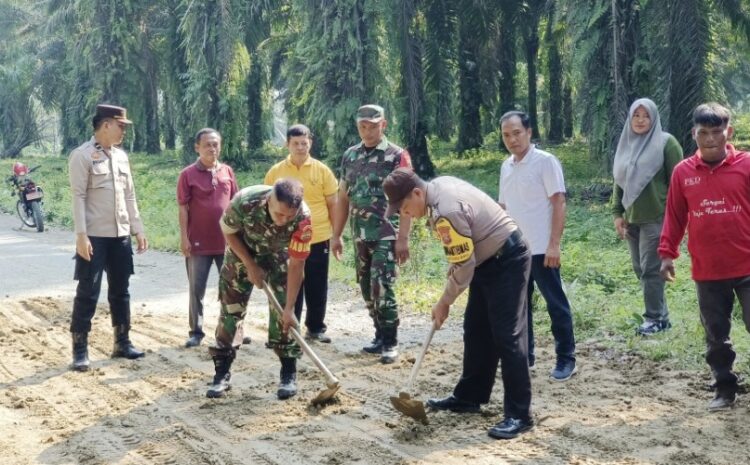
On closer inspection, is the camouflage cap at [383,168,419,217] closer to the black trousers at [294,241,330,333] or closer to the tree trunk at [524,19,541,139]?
the black trousers at [294,241,330,333]

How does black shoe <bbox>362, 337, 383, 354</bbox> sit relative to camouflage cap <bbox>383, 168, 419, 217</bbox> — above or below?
below

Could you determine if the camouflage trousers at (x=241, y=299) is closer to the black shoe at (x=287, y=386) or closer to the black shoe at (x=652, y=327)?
the black shoe at (x=287, y=386)

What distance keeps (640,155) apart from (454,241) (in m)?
2.83

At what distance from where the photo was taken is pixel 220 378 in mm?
5902

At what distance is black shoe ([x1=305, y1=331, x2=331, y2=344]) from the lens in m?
7.40

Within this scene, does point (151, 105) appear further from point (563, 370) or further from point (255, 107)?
point (563, 370)

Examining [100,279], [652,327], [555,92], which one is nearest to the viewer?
[100,279]

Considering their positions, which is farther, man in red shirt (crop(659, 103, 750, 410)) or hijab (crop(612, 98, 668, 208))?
hijab (crop(612, 98, 668, 208))

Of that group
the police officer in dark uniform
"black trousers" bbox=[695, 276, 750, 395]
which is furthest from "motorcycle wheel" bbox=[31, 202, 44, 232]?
"black trousers" bbox=[695, 276, 750, 395]

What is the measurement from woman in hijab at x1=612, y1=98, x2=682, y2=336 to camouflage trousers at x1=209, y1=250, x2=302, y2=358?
291 cm

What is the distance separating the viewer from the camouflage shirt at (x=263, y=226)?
5.25m

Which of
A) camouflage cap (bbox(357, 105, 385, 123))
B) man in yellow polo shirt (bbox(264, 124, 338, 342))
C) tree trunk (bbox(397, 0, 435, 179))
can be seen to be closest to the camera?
camouflage cap (bbox(357, 105, 385, 123))

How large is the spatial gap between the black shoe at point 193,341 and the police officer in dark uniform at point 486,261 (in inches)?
124

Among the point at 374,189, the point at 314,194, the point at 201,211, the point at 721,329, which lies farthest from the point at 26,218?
the point at 721,329
